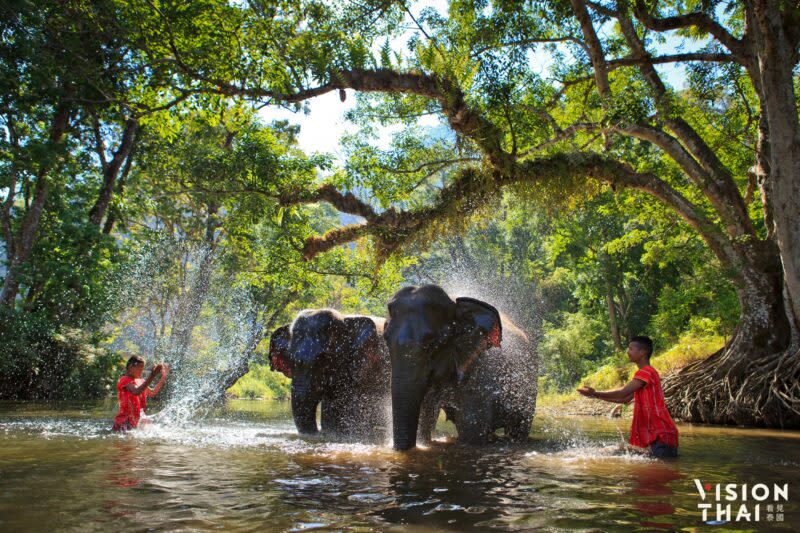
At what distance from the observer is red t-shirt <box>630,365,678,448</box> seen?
695cm

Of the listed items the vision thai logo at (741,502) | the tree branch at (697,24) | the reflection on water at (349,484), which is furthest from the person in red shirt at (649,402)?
the tree branch at (697,24)

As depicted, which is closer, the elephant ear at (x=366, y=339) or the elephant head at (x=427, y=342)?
the elephant head at (x=427, y=342)

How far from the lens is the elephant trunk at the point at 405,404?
24.8ft

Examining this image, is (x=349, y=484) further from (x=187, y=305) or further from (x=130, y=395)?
(x=187, y=305)

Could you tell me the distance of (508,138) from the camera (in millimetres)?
14523

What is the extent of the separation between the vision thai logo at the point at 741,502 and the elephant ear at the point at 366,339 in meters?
5.75

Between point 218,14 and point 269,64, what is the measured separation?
4.27 ft

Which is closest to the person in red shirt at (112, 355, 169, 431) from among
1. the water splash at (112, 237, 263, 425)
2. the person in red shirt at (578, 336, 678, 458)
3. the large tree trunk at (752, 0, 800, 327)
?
the person in red shirt at (578, 336, 678, 458)

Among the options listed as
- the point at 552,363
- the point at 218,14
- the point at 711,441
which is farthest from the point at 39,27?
the point at 552,363

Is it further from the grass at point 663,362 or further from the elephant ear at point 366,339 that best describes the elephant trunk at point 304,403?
the grass at point 663,362

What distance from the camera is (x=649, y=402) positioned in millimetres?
7023

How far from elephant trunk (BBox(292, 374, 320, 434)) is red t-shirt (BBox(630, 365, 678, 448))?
5.31 meters

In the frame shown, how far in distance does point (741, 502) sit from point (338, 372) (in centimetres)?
687

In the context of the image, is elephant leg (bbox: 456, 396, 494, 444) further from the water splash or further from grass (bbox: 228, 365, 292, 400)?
grass (bbox: 228, 365, 292, 400)
